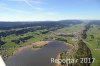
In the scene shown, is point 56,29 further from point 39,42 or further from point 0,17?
point 0,17

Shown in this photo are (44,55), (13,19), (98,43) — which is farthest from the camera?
(13,19)

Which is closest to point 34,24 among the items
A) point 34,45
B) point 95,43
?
point 34,45

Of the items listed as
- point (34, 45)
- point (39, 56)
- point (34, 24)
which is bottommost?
point (39, 56)

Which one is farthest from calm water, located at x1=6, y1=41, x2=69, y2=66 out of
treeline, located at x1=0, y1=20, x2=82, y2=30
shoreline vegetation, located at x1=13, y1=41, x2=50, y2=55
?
treeline, located at x1=0, y1=20, x2=82, y2=30

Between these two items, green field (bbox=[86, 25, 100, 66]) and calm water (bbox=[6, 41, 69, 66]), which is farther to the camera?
calm water (bbox=[6, 41, 69, 66])

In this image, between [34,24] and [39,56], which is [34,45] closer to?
[39,56]

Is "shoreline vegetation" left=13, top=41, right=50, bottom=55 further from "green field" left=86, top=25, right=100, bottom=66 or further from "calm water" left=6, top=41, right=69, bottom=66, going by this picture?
"green field" left=86, top=25, right=100, bottom=66


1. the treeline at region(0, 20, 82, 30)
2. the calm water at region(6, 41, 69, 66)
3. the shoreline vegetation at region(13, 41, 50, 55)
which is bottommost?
the calm water at region(6, 41, 69, 66)

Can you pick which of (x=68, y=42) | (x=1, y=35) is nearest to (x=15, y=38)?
(x=1, y=35)
